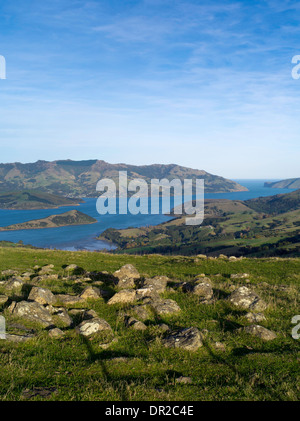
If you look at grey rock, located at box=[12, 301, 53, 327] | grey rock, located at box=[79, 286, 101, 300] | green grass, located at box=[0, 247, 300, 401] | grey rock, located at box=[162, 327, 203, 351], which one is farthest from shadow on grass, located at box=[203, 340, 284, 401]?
grey rock, located at box=[79, 286, 101, 300]

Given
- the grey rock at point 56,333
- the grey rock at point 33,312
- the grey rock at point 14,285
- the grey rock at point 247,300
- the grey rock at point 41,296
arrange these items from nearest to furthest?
the grey rock at point 56,333 < the grey rock at point 33,312 < the grey rock at point 41,296 < the grey rock at point 247,300 < the grey rock at point 14,285

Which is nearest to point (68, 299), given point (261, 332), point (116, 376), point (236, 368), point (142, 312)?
point (142, 312)

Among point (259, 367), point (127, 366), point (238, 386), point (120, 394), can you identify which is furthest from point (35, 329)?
point (259, 367)

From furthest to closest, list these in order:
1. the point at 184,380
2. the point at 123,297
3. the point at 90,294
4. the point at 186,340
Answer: the point at 90,294 < the point at 123,297 < the point at 186,340 < the point at 184,380

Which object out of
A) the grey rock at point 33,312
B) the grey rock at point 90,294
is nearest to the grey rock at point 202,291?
the grey rock at point 90,294

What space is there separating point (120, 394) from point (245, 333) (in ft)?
21.6

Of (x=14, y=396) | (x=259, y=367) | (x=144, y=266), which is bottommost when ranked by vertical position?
(x=144, y=266)

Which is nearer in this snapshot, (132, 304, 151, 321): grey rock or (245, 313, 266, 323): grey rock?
(132, 304, 151, 321): grey rock

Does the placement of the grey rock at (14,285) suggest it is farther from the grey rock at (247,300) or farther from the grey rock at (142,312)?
the grey rock at (247,300)

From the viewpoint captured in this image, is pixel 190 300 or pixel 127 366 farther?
pixel 190 300

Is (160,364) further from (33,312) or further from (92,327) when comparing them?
(33,312)

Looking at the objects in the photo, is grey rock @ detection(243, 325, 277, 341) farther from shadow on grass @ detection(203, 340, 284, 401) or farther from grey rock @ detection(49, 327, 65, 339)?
grey rock @ detection(49, 327, 65, 339)

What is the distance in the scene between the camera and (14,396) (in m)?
6.91

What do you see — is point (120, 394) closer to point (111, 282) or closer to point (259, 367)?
point (259, 367)
